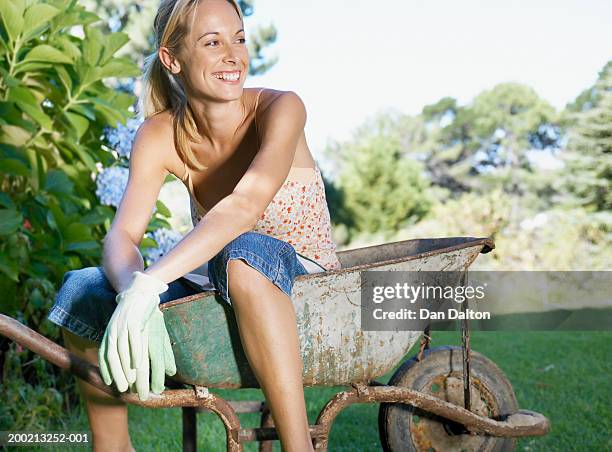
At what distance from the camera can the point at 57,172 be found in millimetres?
2736

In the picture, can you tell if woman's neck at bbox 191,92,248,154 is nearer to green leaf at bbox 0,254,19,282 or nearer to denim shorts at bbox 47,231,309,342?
denim shorts at bbox 47,231,309,342

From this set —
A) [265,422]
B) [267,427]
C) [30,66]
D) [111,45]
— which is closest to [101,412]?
[267,427]

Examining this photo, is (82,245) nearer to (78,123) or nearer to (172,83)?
(78,123)

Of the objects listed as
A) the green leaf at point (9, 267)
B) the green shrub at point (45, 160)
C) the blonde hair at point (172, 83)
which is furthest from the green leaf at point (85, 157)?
the blonde hair at point (172, 83)

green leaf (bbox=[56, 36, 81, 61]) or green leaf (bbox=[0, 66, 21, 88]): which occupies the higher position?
green leaf (bbox=[56, 36, 81, 61])

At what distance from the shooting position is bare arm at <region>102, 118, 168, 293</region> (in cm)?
177

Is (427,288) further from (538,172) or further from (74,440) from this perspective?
(538,172)

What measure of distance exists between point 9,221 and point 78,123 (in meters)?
0.49

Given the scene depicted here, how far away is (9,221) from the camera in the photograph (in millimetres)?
2486

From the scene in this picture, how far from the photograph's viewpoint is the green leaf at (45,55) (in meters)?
2.70

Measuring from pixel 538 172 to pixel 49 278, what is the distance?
1733 cm

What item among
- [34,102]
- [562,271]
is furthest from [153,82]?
[562,271]

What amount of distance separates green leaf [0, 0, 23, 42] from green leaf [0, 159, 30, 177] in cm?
42

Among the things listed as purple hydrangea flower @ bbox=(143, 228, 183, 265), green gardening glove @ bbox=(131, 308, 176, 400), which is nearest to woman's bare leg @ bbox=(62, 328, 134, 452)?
green gardening glove @ bbox=(131, 308, 176, 400)
